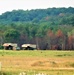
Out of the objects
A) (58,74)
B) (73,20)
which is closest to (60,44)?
(73,20)

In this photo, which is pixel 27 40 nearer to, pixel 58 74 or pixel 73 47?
pixel 73 47

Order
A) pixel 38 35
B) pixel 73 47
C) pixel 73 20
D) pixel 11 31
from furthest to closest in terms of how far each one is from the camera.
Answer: pixel 73 20 → pixel 38 35 → pixel 11 31 → pixel 73 47

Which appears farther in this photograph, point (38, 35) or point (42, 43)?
point (38, 35)

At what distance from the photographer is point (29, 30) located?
125m

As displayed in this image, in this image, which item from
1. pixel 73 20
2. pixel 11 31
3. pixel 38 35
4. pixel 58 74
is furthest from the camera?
pixel 73 20

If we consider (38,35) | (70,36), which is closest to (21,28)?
(38,35)

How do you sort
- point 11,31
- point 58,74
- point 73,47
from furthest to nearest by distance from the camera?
point 11,31 → point 73,47 → point 58,74

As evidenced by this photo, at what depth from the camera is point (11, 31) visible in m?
110

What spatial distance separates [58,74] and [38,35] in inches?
3484

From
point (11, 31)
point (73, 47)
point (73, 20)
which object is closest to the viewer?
point (73, 47)

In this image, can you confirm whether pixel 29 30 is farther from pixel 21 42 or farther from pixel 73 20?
pixel 73 20

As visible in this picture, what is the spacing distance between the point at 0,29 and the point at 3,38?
1388 cm

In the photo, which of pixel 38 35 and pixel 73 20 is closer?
pixel 38 35

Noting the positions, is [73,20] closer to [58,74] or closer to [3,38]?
[3,38]
